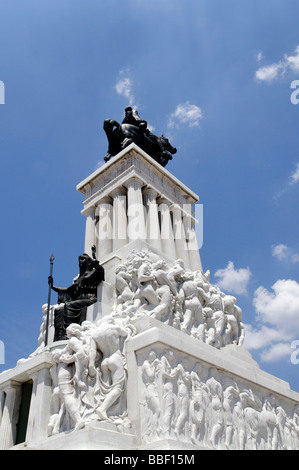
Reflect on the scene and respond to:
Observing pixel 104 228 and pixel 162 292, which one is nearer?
pixel 162 292

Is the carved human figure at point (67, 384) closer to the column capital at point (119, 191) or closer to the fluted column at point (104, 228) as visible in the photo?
the fluted column at point (104, 228)

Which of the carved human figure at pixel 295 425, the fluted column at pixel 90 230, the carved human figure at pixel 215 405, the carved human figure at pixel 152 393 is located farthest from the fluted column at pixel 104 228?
the carved human figure at pixel 295 425

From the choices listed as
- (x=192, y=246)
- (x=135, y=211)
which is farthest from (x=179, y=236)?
(x=135, y=211)

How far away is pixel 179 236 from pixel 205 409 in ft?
31.3

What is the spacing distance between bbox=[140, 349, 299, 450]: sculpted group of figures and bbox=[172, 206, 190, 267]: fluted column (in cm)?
683


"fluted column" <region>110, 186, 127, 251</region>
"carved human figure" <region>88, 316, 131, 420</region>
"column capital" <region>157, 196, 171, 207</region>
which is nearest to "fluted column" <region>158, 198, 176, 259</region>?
"column capital" <region>157, 196, 171, 207</region>

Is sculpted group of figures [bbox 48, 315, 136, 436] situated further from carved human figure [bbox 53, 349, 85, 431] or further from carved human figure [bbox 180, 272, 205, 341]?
carved human figure [bbox 180, 272, 205, 341]

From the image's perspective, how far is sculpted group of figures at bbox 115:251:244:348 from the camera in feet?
45.9

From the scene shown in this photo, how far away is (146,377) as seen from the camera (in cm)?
1104

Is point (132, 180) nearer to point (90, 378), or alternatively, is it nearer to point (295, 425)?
point (90, 378)

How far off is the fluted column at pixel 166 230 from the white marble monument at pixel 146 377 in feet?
1.70
